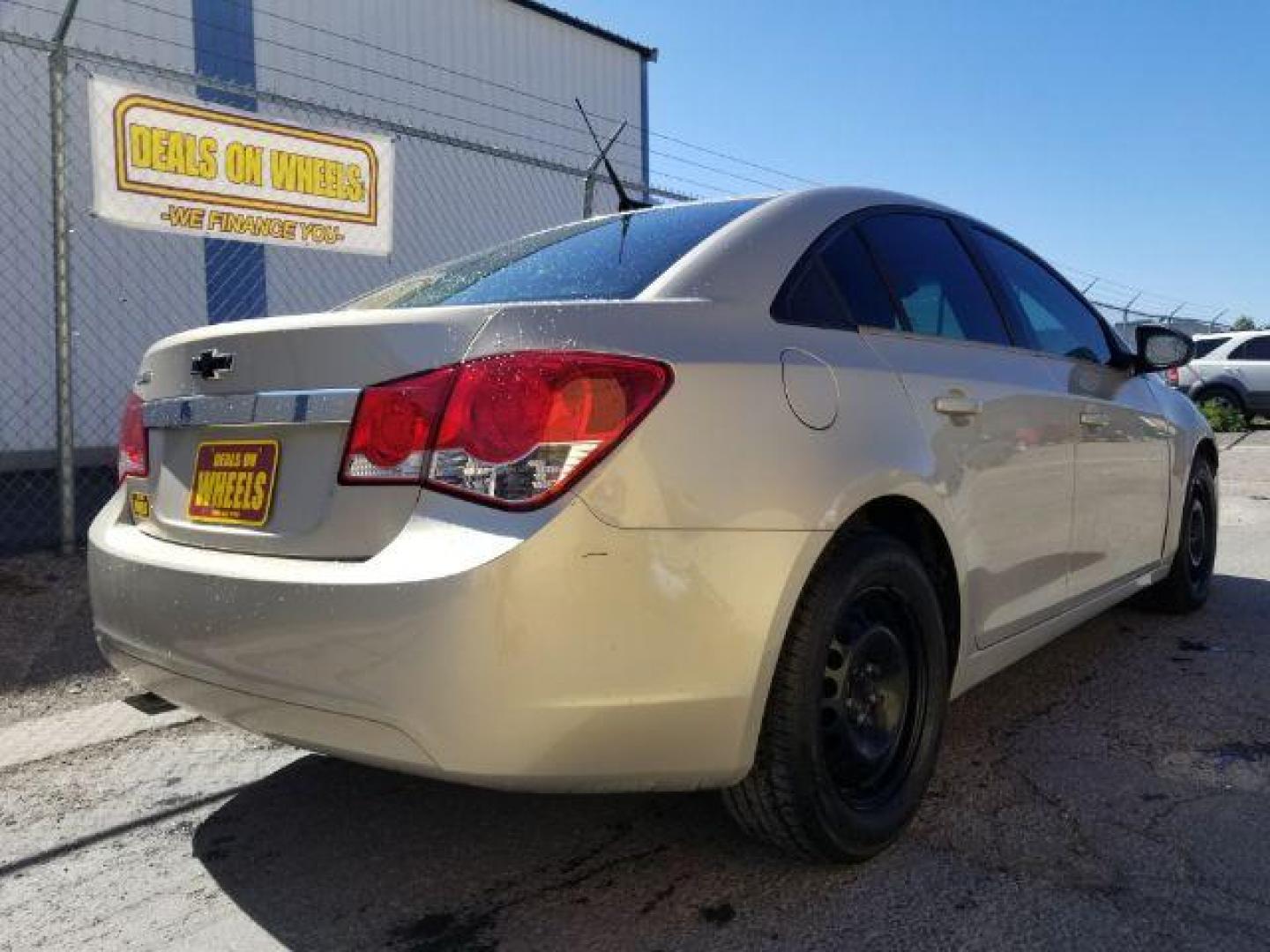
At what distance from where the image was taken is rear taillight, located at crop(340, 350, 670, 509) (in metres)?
1.91

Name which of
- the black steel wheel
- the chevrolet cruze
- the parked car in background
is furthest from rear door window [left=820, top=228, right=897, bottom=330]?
the parked car in background

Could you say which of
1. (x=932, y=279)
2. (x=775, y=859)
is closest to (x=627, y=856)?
(x=775, y=859)

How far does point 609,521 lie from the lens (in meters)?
1.92

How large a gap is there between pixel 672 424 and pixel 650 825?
116cm

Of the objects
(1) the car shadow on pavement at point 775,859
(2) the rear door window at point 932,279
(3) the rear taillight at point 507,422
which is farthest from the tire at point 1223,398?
(3) the rear taillight at point 507,422

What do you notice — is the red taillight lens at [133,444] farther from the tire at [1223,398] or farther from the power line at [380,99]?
the tire at [1223,398]

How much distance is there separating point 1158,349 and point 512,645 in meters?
3.41

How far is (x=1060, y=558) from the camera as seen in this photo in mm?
3301

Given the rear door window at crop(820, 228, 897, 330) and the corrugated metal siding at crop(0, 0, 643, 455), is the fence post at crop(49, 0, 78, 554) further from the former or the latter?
the rear door window at crop(820, 228, 897, 330)

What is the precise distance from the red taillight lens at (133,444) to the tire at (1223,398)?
18.2 metres

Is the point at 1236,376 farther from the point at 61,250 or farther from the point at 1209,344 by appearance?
the point at 61,250

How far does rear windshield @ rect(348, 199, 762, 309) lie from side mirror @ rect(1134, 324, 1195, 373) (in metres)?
2.26

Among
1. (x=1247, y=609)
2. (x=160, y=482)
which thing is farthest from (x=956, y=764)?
(x=1247, y=609)

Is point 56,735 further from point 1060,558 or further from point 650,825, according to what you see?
point 1060,558
